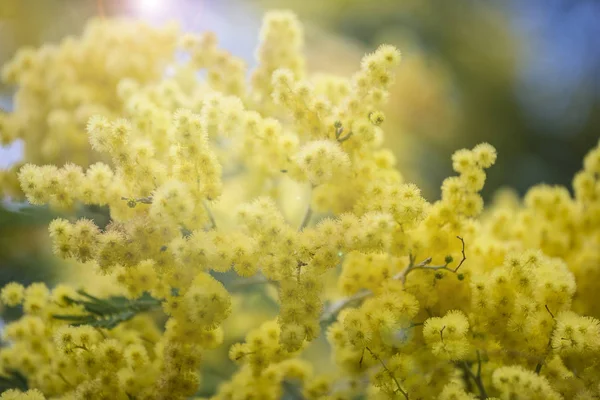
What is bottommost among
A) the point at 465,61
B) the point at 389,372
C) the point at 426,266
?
the point at 389,372

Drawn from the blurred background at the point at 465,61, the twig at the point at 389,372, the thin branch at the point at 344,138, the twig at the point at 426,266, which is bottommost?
the twig at the point at 389,372

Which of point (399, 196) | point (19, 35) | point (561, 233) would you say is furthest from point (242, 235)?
point (19, 35)

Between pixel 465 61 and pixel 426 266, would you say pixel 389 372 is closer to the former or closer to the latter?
pixel 426 266

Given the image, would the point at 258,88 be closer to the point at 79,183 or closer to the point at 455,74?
the point at 79,183

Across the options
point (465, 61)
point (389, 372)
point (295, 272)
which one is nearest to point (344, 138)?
point (295, 272)

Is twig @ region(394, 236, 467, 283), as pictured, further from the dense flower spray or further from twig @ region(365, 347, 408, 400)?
twig @ region(365, 347, 408, 400)

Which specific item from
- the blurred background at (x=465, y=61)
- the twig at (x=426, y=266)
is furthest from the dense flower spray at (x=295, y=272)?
the blurred background at (x=465, y=61)

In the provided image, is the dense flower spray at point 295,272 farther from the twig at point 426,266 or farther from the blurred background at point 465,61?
the blurred background at point 465,61
